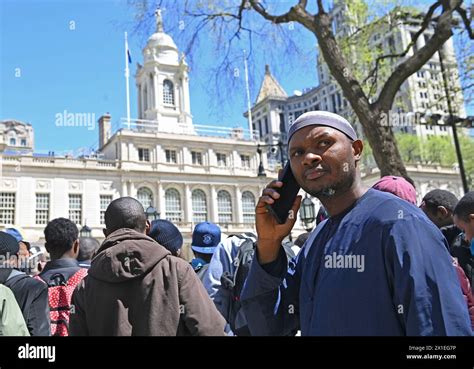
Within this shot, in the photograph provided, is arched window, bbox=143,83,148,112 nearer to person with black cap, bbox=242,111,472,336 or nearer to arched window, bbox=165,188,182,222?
arched window, bbox=165,188,182,222

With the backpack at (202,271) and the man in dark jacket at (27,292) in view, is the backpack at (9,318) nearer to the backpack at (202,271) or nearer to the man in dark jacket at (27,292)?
the man in dark jacket at (27,292)

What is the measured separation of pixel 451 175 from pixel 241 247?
5107cm

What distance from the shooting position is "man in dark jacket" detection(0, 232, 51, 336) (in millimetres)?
2881

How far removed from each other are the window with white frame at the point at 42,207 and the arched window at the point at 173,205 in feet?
33.6

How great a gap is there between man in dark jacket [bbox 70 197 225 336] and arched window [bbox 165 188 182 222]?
38617 mm

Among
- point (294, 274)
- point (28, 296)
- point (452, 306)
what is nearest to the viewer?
point (452, 306)

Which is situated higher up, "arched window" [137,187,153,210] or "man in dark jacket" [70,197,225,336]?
"arched window" [137,187,153,210]

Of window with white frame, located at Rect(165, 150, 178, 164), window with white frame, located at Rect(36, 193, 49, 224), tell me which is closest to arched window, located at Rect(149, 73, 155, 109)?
window with white frame, located at Rect(165, 150, 178, 164)

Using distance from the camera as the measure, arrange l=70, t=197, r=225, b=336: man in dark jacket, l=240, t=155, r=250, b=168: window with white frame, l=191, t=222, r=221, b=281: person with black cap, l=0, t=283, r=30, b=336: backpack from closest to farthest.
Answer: l=0, t=283, r=30, b=336: backpack < l=70, t=197, r=225, b=336: man in dark jacket < l=191, t=222, r=221, b=281: person with black cap < l=240, t=155, r=250, b=168: window with white frame

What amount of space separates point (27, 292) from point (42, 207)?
3638 cm

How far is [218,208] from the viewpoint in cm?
4294

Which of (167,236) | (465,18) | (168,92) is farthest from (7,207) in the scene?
(167,236)
